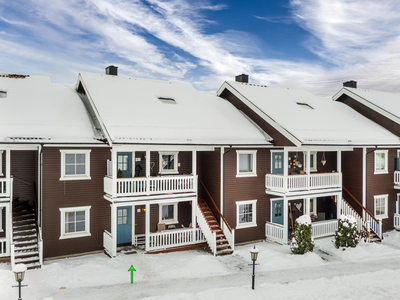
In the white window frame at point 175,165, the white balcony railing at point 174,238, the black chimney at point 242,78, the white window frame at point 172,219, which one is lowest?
the white balcony railing at point 174,238

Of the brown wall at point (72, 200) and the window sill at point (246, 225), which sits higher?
the brown wall at point (72, 200)

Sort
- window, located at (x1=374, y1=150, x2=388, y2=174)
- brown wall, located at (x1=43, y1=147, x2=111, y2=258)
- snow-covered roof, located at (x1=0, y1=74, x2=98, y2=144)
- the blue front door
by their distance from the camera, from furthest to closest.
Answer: window, located at (x1=374, y1=150, x2=388, y2=174)
the blue front door
brown wall, located at (x1=43, y1=147, x2=111, y2=258)
snow-covered roof, located at (x1=0, y1=74, x2=98, y2=144)

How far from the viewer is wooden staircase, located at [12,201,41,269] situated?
15.1 m

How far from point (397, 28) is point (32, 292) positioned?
86.9ft

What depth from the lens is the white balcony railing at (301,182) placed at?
18.9 metres

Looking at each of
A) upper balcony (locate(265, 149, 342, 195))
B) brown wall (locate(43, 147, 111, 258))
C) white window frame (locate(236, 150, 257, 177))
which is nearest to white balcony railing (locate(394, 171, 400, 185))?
upper balcony (locate(265, 149, 342, 195))

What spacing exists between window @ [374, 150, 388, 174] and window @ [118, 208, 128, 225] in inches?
673

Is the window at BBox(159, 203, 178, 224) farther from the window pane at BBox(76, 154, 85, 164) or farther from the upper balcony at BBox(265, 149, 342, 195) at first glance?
the upper balcony at BBox(265, 149, 342, 195)

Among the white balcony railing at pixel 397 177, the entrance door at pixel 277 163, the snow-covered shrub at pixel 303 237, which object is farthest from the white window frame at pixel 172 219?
the white balcony railing at pixel 397 177

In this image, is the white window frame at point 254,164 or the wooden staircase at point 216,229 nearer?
the wooden staircase at point 216,229

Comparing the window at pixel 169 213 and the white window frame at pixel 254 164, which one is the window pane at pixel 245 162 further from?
the window at pixel 169 213

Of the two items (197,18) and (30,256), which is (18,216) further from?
(197,18)

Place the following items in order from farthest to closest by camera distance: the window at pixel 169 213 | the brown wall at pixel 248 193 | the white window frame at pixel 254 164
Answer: the window at pixel 169 213
the white window frame at pixel 254 164
the brown wall at pixel 248 193

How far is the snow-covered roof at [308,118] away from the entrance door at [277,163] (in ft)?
5.99
